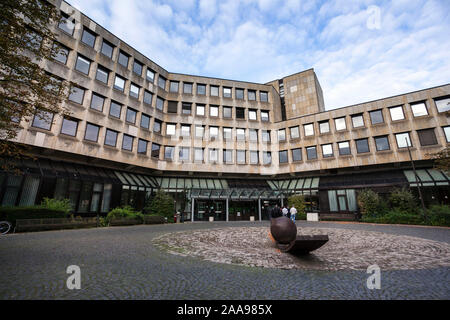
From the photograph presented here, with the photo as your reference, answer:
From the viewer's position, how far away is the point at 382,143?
25.2 metres

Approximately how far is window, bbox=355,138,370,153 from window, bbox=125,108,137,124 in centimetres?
2841

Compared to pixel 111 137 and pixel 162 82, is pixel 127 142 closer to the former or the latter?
pixel 111 137

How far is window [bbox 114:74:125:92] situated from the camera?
23.9 m

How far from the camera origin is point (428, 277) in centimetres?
476

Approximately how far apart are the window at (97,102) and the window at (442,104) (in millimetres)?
37462

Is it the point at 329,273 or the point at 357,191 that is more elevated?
the point at 357,191

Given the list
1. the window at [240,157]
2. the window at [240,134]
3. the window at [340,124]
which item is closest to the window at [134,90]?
the window at [240,134]

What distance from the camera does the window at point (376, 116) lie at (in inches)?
1025

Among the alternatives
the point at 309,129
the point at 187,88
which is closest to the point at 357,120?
the point at 309,129

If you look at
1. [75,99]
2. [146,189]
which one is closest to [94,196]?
[146,189]

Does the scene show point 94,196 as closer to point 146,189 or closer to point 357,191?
point 146,189

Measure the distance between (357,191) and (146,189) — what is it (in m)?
25.6

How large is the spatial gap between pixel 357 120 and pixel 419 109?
20.3ft
